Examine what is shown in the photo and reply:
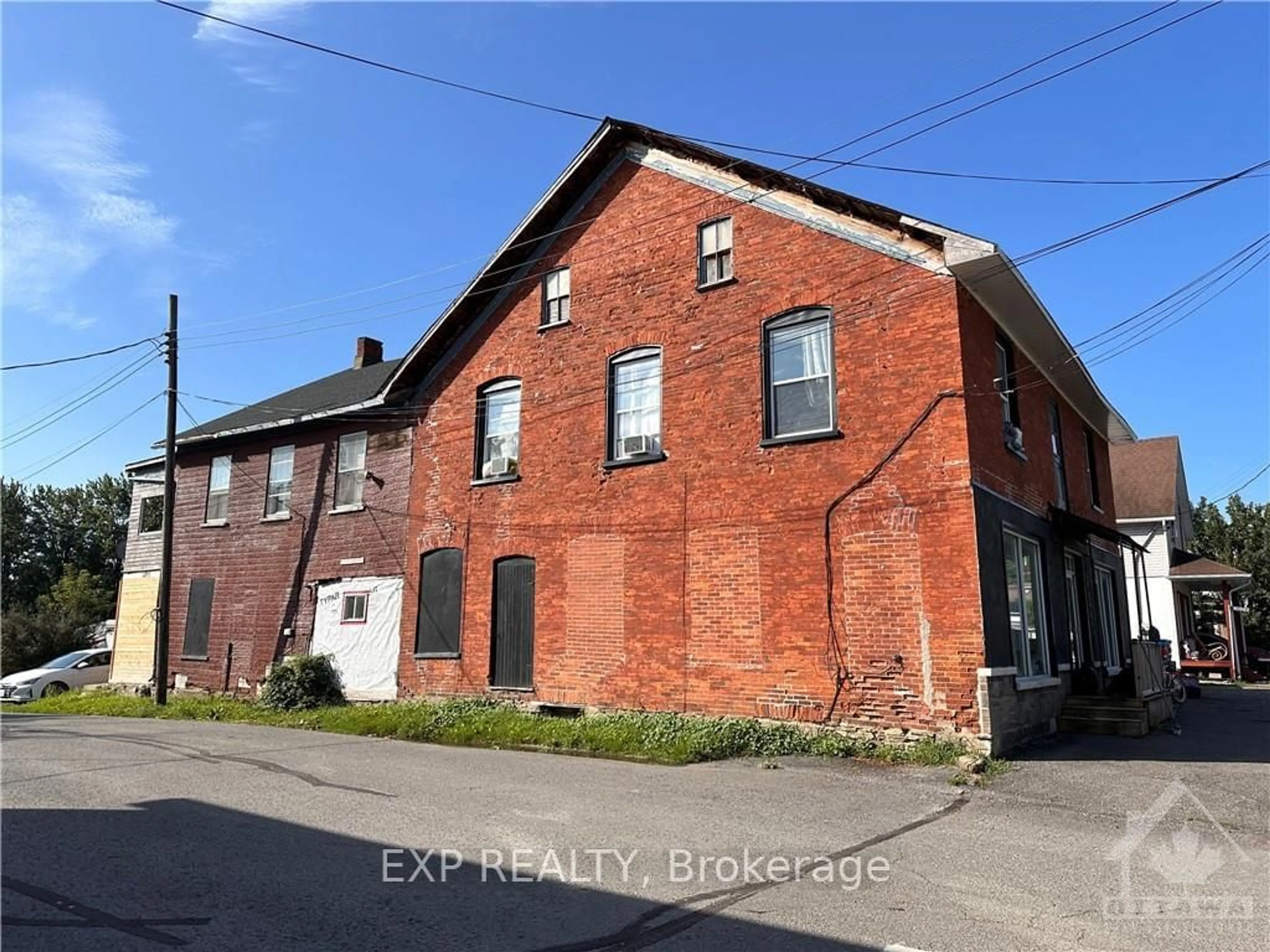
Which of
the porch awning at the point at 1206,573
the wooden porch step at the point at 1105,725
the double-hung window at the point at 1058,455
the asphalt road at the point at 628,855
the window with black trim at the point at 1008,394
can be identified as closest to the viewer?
the asphalt road at the point at 628,855

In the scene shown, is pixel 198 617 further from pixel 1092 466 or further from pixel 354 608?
pixel 1092 466

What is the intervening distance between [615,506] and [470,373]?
483cm

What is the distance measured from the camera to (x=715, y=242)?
1380 centimetres

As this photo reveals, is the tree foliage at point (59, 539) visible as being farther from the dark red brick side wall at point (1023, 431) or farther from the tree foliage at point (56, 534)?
the dark red brick side wall at point (1023, 431)

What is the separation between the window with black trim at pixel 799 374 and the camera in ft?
40.0

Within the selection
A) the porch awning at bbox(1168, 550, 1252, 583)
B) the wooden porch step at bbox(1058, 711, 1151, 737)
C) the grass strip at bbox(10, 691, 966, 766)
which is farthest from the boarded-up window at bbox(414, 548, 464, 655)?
the porch awning at bbox(1168, 550, 1252, 583)

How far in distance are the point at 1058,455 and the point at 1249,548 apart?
31.9 metres

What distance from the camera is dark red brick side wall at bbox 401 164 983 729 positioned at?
428 inches

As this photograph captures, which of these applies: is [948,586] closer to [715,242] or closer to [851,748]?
[851,748]

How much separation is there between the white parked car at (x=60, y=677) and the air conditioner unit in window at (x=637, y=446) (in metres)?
18.7

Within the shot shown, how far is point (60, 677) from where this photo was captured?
24.0m

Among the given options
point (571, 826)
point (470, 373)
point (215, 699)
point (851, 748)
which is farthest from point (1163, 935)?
point (215, 699)

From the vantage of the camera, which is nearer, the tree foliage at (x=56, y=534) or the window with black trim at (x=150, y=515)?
the window with black trim at (x=150, y=515)

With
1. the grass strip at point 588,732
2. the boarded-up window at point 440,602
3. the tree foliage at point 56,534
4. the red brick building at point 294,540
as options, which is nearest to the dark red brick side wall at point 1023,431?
the grass strip at point 588,732
